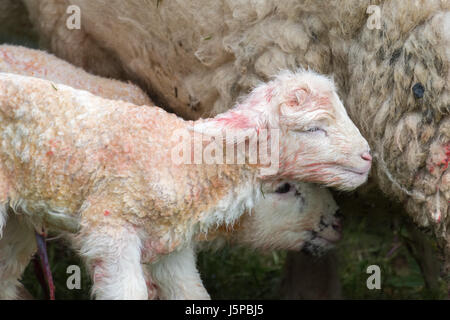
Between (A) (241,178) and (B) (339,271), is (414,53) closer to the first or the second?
(A) (241,178)

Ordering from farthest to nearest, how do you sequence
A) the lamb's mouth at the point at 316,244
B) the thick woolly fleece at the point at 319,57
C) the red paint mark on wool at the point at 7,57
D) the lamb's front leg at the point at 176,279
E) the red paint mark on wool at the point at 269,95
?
the red paint mark on wool at the point at 7,57 → the lamb's mouth at the point at 316,244 → the lamb's front leg at the point at 176,279 → the thick woolly fleece at the point at 319,57 → the red paint mark on wool at the point at 269,95

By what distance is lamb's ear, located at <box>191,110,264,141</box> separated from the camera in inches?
120

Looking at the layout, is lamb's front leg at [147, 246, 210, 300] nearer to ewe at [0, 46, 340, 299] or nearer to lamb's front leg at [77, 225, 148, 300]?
ewe at [0, 46, 340, 299]

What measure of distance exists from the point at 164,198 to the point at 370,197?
4.42 feet

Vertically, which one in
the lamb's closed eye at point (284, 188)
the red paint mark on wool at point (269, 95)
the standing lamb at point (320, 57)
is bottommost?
the lamb's closed eye at point (284, 188)

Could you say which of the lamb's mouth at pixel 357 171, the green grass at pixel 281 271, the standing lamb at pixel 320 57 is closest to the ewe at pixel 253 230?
the standing lamb at pixel 320 57

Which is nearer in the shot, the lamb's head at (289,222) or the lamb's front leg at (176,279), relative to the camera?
the lamb's front leg at (176,279)

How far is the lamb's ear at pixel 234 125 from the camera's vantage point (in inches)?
120

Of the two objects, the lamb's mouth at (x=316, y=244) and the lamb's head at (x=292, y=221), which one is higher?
the lamb's head at (x=292, y=221)

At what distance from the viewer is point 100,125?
3271 mm

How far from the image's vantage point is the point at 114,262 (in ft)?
10.2

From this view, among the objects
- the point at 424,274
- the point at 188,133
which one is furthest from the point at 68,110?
the point at 424,274

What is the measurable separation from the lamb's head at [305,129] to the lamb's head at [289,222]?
0.49 meters

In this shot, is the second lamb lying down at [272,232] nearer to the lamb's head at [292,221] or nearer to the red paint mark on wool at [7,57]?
the lamb's head at [292,221]
